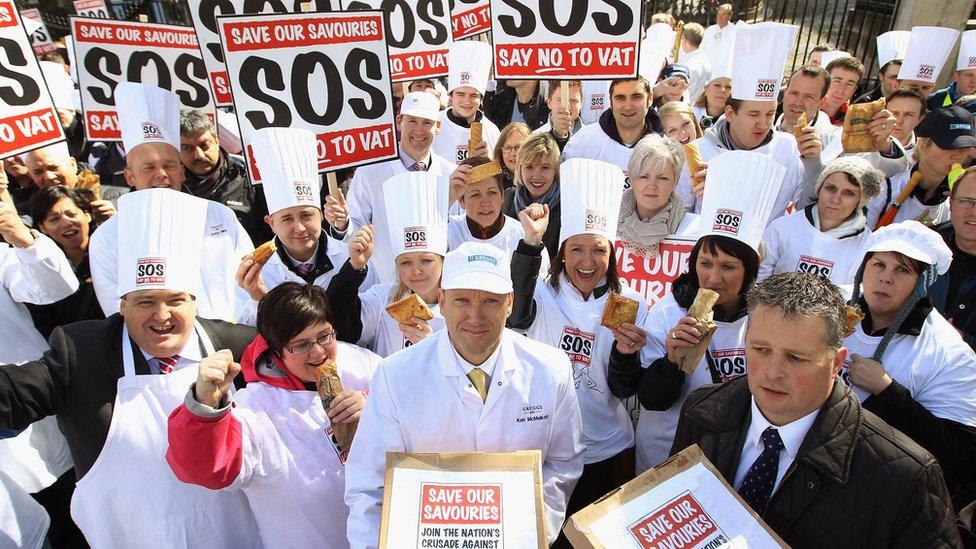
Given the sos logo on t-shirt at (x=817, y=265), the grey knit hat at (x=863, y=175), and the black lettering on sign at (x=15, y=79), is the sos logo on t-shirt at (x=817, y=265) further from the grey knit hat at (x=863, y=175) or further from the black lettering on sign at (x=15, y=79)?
the black lettering on sign at (x=15, y=79)

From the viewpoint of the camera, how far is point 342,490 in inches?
116

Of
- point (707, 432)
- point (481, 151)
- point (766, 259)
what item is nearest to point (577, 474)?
Answer: point (707, 432)

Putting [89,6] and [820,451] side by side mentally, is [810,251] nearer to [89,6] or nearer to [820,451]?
[820,451]

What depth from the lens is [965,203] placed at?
4.09m

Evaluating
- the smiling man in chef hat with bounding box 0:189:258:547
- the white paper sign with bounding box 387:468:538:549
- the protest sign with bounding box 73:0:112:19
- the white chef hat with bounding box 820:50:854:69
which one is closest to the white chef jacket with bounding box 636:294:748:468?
the white paper sign with bounding box 387:468:538:549

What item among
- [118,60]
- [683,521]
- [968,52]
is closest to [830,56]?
[968,52]

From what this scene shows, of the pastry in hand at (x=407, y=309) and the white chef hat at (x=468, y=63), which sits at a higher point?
the white chef hat at (x=468, y=63)

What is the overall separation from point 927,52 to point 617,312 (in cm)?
698

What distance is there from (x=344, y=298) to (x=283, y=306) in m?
0.90

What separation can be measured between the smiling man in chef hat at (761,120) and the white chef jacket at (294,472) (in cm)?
392

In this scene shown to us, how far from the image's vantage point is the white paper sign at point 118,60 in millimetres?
6105

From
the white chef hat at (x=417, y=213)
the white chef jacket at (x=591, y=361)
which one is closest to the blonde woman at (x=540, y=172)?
the white chef hat at (x=417, y=213)

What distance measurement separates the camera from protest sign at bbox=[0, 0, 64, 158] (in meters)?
4.62

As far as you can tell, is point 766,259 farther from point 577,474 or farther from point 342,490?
point 342,490
